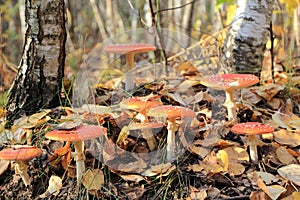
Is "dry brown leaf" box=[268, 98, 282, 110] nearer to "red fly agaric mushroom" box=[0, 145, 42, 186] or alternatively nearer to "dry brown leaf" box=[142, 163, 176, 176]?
"dry brown leaf" box=[142, 163, 176, 176]

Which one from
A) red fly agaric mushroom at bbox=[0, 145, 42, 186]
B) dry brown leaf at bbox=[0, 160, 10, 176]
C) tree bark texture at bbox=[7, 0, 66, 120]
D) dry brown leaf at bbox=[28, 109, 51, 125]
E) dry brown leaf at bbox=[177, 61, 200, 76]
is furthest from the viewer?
dry brown leaf at bbox=[177, 61, 200, 76]

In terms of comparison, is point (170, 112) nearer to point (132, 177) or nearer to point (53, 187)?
point (132, 177)

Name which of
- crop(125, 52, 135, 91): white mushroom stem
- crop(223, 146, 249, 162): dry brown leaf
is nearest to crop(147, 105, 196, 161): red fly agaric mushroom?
crop(223, 146, 249, 162): dry brown leaf

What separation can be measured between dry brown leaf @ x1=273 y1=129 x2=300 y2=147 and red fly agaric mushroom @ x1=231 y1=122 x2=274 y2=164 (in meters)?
0.24

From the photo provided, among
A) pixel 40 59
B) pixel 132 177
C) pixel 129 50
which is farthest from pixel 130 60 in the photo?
pixel 132 177

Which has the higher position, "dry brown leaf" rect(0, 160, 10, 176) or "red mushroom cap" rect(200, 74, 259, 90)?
"red mushroom cap" rect(200, 74, 259, 90)

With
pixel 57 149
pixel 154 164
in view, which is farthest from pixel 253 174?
pixel 57 149

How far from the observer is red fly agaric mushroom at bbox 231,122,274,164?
1.87 metres

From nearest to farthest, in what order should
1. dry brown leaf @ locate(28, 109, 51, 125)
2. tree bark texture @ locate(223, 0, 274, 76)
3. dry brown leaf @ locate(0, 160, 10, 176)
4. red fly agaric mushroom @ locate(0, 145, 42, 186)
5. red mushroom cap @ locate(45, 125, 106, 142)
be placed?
red mushroom cap @ locate(45, 125, 106, 142) → red fly agaric mushroom @ locate(0, 145, 42, 186) → dry brown leaf @ locate(0, 160, 10, 176) → dry brown leaf @ locate(28, 109, 51, 125) → tree bark texture @ locate(223, 0, 274, 76)

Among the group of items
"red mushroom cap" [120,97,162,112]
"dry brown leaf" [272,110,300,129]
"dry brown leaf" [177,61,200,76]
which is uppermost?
"dry brown leaf" [177,61,200,76]

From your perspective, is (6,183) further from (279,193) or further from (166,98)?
(279,193)

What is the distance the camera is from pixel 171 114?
5.96 feet

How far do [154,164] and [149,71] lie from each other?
1.91 meters

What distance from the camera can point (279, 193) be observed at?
180cm
